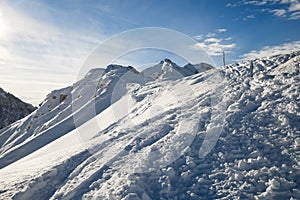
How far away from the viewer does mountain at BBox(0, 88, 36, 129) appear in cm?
4831

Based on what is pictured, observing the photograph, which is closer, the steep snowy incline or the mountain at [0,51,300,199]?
the mountain at [0,51,300,199]

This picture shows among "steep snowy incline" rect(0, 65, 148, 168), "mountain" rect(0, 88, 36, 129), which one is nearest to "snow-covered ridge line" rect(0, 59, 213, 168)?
"steep snowy incline" rect(0, 65, 148, 168)

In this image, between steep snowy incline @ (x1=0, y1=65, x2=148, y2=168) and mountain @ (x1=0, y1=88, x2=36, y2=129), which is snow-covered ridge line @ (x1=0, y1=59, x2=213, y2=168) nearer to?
steep snowy incline @ (x1=0, y1=65, x2=148, y2=168)

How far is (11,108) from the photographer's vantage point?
5084 centimetres

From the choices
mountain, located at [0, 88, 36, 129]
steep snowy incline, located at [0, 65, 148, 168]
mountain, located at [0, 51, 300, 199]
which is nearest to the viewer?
mountain, located at [0, 51, 300, 199]

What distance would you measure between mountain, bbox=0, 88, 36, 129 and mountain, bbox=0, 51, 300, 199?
1733 inches

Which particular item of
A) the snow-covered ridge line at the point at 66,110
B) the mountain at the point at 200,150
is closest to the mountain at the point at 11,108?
the snow-covered ridge line at the point at 66,110

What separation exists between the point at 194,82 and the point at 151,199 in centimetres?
718

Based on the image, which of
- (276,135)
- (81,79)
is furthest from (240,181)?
(81,79)

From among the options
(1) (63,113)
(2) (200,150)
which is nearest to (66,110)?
(1) (63,113)

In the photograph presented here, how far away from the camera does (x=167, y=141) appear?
7660mm

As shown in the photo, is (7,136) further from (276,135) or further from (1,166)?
(276,135)

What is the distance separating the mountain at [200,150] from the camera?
5.83m

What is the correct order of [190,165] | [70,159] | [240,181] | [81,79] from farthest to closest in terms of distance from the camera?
[81,79], [70,159], [190,165], [240,181]
